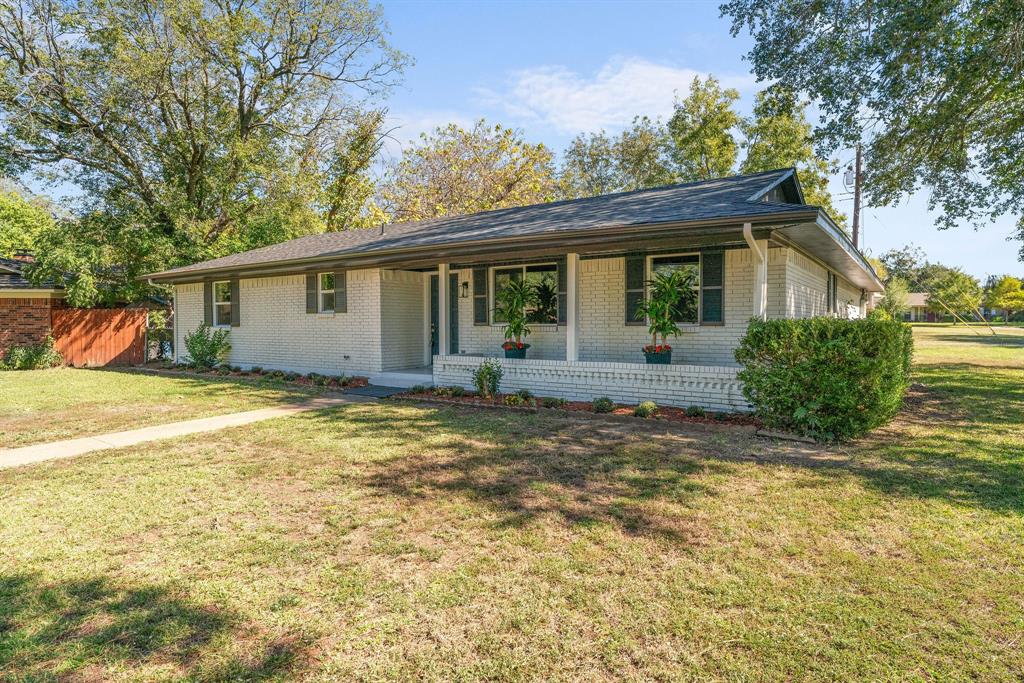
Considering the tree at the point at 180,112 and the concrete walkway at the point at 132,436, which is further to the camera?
the tree at the point at 180,112

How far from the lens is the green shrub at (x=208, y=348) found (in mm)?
15242

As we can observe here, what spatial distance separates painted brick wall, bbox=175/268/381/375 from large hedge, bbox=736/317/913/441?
8.28 meters

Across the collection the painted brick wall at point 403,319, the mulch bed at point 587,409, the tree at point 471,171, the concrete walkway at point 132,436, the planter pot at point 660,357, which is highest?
the tree at point 471,171

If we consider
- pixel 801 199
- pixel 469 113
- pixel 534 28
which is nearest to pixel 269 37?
pixel 469 113

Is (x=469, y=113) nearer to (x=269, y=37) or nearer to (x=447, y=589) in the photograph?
(x=269, y=37)

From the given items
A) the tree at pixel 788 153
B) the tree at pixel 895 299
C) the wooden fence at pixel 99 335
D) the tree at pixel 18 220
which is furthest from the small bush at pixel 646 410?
the tree at pixel 18 220

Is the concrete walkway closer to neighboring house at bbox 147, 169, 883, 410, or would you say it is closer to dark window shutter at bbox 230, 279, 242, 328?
neighboring house at bbox 147, 169, 883, 410

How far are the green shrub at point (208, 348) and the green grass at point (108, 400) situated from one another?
1221 millimetres

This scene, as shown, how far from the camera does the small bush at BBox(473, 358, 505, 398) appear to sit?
32.9 ft

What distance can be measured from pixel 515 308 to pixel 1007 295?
8782 centimetres

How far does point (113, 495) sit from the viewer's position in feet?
15.6

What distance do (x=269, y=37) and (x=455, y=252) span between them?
17.3 m

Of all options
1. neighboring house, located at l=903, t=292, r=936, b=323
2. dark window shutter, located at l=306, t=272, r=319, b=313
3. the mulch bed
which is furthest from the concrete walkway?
neighboring house, located at l=903, t=292, r=936, b=323

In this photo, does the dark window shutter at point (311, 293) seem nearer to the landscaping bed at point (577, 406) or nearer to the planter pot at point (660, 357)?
the landscaping bed at point (577, 406)
